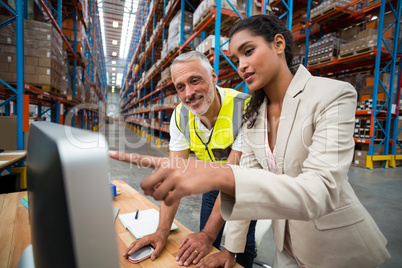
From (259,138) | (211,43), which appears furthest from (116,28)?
(259,138)

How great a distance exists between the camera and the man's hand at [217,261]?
2.82ft

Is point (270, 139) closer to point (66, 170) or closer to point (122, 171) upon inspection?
point (66, 170)

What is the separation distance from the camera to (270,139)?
1092 millimetres

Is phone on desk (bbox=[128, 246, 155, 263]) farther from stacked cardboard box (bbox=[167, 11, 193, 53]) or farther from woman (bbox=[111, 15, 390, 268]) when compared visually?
stacked cardboard box (bbox=[167, 11, 193, 53])

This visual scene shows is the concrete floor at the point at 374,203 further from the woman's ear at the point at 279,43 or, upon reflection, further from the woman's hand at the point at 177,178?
the woman's ear at the point at 279,43

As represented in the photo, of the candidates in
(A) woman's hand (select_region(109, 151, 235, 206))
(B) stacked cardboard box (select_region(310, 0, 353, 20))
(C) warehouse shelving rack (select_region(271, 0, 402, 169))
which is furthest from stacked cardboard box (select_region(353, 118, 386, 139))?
(A) woman's hand (select_region(109, 151, 235, 206))

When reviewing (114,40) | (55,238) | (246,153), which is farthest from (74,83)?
(114,40)

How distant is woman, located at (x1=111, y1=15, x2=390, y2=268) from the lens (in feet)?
1.62

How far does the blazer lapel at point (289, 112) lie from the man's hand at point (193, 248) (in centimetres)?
46

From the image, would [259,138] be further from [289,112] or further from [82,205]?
[82,205]

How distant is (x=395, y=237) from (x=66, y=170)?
128 inches

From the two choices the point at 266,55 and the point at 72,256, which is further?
the point at 266,55

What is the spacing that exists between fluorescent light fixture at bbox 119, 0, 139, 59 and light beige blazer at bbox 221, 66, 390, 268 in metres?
17.9

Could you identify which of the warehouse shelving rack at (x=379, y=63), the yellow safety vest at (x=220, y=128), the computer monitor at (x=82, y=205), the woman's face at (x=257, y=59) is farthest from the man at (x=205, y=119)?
the warehouse shelving rack at (x=379, y=63)
